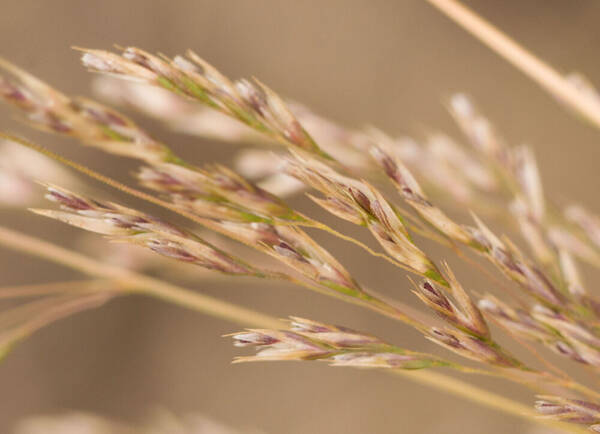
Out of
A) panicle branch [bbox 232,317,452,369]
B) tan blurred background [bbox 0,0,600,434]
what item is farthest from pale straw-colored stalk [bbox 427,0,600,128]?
tan blurred background [bbox 0,0,600,434]

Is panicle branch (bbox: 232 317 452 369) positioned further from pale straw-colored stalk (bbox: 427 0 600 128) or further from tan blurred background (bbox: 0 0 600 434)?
tan blurred background (bbox: 0 0 600 434)

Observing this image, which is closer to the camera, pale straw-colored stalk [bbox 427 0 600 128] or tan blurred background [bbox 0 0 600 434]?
pale straw-colored stalk [bbox 427 0 600 128]

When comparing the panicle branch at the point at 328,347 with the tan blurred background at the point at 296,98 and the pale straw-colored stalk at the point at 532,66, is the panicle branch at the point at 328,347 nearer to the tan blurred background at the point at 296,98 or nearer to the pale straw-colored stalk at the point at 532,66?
the pale straw-colored stalk at the point at 532,66

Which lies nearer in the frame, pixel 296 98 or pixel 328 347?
pixel 328 347

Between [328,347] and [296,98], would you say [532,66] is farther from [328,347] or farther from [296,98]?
[296,98]

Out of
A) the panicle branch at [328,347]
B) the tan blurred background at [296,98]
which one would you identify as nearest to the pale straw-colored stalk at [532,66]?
the panicle branch at [328,347]

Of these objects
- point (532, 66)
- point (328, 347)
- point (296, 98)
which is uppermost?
point (296, 98)

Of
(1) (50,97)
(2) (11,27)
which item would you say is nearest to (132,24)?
(2) (11,27)

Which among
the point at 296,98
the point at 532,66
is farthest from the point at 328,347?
the point at 296,98
